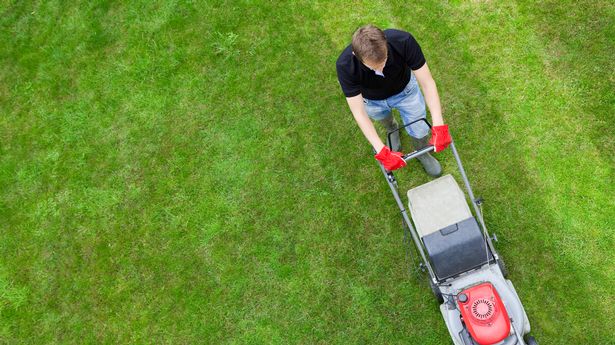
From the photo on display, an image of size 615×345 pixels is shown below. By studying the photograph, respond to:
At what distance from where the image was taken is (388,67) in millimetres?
3691

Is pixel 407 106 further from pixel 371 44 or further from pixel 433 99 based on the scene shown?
pixel 371 44

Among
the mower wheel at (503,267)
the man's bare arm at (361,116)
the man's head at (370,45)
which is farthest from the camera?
the mower wheel at (503,267)

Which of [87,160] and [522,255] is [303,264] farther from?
[87,160]

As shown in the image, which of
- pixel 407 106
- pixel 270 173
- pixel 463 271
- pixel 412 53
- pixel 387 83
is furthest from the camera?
pixel 270 173

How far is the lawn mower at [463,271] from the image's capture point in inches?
149

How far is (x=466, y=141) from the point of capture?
5016mm

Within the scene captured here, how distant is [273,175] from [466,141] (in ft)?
6.23

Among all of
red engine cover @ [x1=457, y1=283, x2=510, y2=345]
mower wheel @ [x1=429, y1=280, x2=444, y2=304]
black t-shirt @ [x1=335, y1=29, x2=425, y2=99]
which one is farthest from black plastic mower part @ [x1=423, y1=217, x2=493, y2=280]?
black t-shirt @ [x1=335, y1=29, x2=425, y2=99]

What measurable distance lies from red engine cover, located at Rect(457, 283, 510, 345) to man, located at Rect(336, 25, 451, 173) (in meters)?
1.11

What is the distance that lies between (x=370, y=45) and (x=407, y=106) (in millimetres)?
1109

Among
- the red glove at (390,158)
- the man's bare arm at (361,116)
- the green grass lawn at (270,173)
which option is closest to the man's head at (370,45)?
the man's bare arm at (361,116)

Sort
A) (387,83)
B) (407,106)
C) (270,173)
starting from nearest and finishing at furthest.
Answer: (387,83) → (407,106) → (270,173)

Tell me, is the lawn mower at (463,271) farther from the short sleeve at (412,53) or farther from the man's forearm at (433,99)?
the short sleeve at (412,53)

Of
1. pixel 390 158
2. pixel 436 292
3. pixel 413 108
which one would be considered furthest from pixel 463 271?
pixel 413 108
